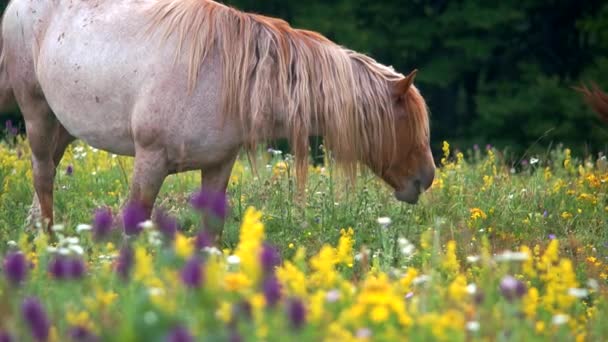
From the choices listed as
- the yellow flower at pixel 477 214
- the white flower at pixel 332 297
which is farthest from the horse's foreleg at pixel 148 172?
the white flower at pixel 332 297

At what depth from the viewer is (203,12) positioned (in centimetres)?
555

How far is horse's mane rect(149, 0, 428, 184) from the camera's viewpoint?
5.40m

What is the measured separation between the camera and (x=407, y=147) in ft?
19.0

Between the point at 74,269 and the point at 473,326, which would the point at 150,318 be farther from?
the point at 473,326

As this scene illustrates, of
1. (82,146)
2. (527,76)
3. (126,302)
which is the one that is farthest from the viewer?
(527,76)

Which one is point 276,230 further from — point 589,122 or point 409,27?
point 409,27

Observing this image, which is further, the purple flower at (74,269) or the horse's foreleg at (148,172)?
the horse's foreleg at (148,172)

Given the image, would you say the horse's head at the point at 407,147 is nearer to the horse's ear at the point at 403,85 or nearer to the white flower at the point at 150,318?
the horse's ear at the point at 403,85

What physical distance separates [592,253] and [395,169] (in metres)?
1.23

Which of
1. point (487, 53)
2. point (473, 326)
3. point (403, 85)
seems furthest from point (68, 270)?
point (487, 53)

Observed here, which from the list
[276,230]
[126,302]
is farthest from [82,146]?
[126,302]

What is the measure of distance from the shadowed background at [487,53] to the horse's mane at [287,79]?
13.5 m

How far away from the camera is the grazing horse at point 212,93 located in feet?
17.6

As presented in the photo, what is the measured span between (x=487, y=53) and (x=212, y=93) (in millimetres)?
15784
